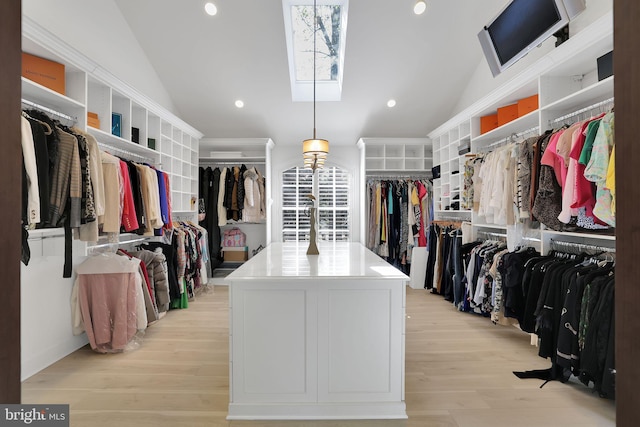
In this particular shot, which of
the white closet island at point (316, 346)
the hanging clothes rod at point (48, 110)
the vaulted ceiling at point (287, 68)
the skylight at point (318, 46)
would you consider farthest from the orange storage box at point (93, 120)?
the skylight at point (318, 46)

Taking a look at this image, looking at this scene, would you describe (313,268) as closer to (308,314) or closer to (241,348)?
(308,314)

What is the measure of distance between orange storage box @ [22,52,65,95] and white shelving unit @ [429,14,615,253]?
12.6 feet

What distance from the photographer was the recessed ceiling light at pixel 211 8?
3783mm

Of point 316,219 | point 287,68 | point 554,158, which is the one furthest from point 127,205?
point 554,158

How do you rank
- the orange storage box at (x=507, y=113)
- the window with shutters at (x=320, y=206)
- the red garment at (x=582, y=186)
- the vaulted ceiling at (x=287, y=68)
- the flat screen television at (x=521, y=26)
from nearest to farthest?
the red garment at (x=582, y=186), the flat screen television at (x=521, y=26), the orange storage box at (x=507, y=113), the vaulted ceiling at (x=287, y=68), the window with shutters at (x=320, y=206)

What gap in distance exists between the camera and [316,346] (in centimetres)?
200

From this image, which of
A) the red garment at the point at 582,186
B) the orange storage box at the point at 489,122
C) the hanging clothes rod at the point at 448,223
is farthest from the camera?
the hanging clothes rod at the point at 448,223

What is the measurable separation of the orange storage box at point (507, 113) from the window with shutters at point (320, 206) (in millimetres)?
2766

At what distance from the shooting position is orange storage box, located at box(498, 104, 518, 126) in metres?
3.59

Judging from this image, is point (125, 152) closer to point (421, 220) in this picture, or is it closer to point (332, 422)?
point (332, 422)

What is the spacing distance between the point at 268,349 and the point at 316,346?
27 cm

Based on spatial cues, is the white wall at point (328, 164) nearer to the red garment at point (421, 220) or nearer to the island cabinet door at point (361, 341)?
the red garment at point (421, 220)

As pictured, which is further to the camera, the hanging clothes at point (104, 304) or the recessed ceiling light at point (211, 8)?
the recessed ceiling light at point (211, 8)

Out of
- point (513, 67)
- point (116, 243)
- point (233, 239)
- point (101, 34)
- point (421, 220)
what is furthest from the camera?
point (233, 239)
